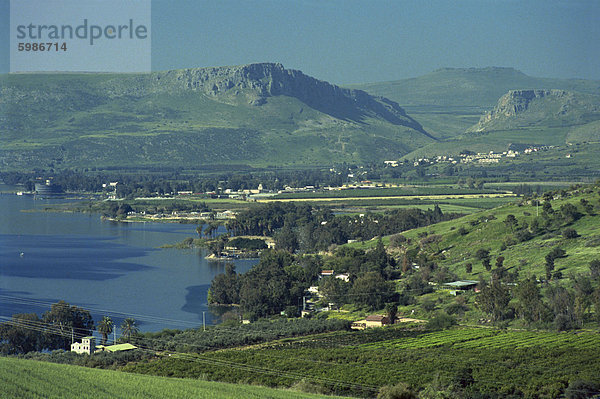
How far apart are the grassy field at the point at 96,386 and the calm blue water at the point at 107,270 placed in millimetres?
24536

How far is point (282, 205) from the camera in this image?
4938 inches

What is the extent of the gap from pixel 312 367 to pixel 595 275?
90.5 ft

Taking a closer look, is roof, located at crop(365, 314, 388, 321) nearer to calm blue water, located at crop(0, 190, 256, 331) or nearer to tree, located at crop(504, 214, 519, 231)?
calm blue water, located at crop(0, 190, 256, 331)

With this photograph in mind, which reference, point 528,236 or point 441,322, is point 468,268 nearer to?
point 528,236

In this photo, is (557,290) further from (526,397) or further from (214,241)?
(214,241)

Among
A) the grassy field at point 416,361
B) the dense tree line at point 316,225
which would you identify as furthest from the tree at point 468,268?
the dense tree line at point 316,225

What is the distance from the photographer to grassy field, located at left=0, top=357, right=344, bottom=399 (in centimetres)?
2653

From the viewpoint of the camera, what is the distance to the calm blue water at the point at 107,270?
63750 millimetres

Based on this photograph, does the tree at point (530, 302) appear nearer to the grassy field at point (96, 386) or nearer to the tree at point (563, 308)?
the tree at point (563, 308)

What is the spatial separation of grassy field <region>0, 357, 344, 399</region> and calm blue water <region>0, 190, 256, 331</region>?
80.5 feet

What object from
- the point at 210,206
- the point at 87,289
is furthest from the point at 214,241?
the point at 210,206

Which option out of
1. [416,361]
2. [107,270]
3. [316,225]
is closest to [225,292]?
[107,270]

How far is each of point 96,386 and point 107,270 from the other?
5393cm

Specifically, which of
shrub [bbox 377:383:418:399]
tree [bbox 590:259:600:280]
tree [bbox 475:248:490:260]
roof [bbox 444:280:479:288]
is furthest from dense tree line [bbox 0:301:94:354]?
tree [bbox 475:248:490:260]
